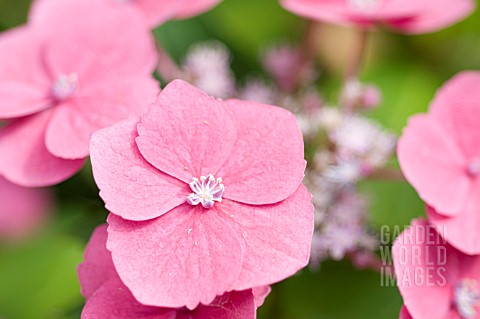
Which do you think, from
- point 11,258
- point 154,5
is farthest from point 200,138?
point 11,258

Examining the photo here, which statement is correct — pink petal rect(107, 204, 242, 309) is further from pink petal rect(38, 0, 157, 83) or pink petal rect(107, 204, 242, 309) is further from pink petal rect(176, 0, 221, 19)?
pink petal rect(176, 0, 221, 19)

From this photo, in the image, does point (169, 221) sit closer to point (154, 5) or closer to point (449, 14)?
point (154, 5)

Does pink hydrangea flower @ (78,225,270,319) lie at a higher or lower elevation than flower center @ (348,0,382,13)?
lower

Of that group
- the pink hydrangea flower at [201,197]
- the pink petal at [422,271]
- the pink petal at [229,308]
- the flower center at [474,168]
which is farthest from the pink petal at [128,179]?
the flower center at [474,168]

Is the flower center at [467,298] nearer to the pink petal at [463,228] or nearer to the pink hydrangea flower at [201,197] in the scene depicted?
the pink petal at [463,228]

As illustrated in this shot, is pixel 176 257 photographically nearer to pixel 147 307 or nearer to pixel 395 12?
pixel 147 307

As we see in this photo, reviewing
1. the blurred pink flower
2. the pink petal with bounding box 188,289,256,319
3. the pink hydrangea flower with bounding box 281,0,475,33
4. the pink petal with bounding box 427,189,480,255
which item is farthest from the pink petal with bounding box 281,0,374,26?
the blurred pink flower
